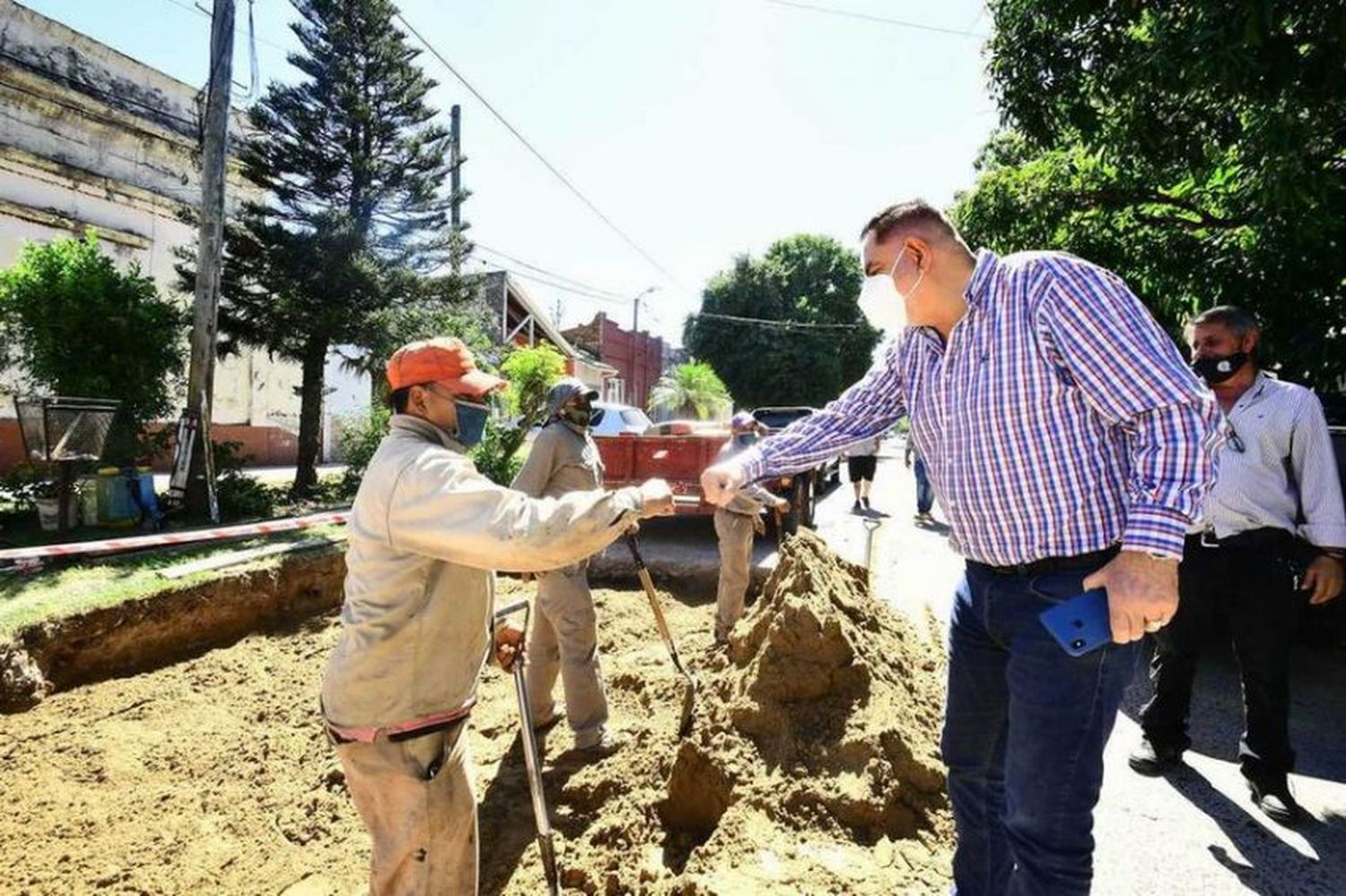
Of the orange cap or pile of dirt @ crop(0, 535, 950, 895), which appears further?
pile of dirt @ crop(0, 535, 950, 895)

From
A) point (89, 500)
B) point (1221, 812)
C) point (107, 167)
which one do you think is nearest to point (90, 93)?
point (107, 167)

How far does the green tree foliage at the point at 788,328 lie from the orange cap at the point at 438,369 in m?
30.5

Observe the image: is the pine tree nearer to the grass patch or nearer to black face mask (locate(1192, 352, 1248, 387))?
the grass patch

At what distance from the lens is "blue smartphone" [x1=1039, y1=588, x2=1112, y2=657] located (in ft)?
5.06

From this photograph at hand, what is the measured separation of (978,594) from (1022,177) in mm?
6271

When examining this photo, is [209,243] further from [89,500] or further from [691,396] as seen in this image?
[691,396]

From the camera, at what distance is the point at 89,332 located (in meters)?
8.77

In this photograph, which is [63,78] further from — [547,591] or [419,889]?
[419,889]

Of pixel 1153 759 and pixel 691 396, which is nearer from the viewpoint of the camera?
pixel 1153 759

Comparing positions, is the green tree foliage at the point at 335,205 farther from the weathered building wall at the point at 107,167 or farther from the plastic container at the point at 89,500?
the plastic container at the point at 89,500

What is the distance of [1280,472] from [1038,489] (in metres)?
2.28

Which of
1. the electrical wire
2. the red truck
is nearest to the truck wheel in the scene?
the red truck

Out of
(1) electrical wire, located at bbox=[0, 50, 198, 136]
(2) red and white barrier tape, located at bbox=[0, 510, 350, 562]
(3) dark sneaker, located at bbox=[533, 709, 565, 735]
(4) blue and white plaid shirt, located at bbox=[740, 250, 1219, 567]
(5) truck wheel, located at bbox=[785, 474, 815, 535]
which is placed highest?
(1) electrical wire, located at bbox=[0, 50, 198, 136]

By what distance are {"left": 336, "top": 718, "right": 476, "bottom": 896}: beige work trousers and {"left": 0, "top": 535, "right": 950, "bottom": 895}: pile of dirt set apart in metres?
0.86
